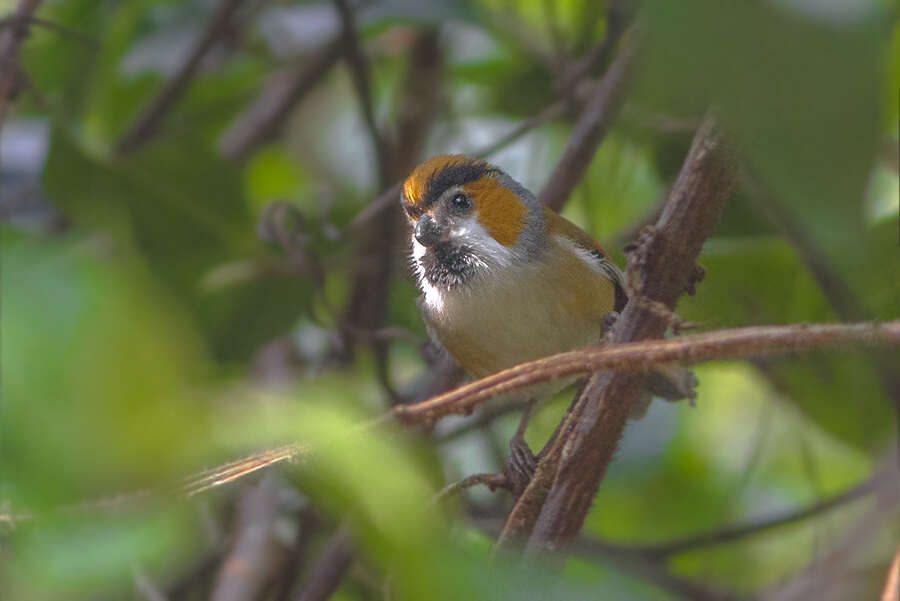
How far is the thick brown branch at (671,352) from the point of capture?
0.85 meters

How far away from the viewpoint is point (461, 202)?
212 cm

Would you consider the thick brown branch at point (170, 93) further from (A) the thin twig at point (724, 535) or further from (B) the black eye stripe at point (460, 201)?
(A) the thin twig at point (724, 535)

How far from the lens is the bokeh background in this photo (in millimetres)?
622

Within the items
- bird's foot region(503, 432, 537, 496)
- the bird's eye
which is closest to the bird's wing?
the bird's eye

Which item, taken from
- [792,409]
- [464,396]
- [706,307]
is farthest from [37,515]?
[792,409]

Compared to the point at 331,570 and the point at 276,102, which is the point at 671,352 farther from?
the point at 276,102

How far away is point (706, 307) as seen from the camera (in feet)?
5.16

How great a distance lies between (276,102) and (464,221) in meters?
0.98

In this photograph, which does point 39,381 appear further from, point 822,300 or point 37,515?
point 822,300

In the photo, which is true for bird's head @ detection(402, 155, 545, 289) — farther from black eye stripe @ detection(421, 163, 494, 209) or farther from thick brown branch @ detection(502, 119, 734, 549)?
thick brown branch @ detection(502, 119, 734, 549)

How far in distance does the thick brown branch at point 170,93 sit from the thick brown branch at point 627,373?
1768mm

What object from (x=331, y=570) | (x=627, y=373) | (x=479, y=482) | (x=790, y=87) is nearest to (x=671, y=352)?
(x=627, y=373)

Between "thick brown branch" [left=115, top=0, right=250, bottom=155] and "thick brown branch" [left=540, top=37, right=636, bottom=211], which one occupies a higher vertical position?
"thick brown branch" [left=540, top=37, right=636, bottom=211]

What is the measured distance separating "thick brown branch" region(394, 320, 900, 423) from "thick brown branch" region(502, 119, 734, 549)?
12cm
